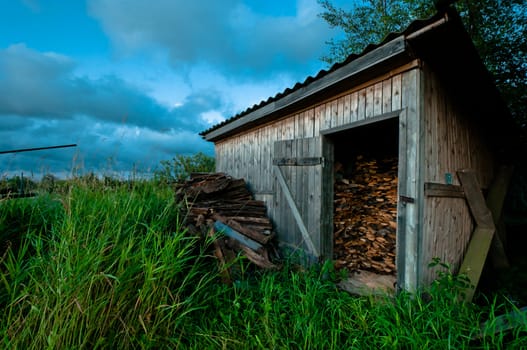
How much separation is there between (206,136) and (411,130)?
553 centimetres

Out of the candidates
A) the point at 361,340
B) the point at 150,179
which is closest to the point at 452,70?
the point at 361,340

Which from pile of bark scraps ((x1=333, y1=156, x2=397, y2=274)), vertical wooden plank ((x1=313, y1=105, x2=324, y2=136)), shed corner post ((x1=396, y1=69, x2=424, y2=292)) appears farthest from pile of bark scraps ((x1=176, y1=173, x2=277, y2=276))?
vertical wooden plank ((x1=313, y1=105, x2=324, y2=136))

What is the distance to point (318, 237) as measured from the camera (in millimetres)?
4172

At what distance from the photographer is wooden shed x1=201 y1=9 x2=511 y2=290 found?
3033mm

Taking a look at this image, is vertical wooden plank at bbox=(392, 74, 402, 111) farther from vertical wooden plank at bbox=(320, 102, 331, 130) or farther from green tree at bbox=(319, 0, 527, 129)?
green tree at bbox=(319, 0, 527, 129)

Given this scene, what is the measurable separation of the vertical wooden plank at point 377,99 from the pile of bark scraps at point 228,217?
7.57ft

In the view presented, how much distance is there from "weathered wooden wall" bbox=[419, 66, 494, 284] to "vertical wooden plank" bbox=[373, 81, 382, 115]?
457 millimetres

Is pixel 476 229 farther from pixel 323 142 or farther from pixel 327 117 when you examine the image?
pixel 327 117

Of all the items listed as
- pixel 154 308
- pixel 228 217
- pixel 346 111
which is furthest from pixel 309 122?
pixel 154 308

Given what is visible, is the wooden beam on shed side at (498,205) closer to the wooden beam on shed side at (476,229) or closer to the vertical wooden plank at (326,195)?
the wooden beam on shed side at (476,229)

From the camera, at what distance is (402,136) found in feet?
10.3

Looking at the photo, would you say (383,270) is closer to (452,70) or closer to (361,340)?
(361,340)

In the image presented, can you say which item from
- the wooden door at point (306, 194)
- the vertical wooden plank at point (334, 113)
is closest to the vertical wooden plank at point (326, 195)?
the wooden door at point (306, 194)

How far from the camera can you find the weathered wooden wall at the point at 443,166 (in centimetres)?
318
